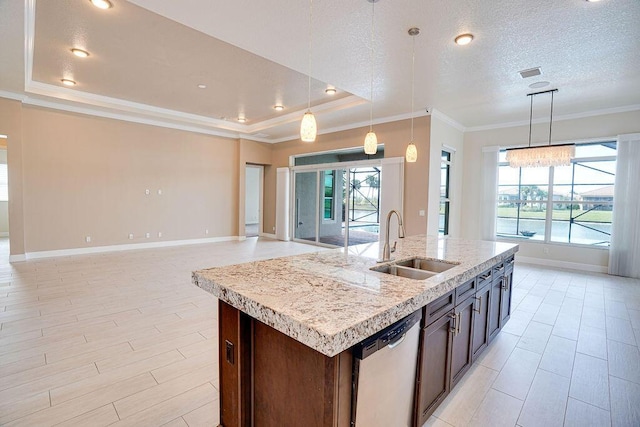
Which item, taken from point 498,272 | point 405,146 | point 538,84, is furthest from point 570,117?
point 498,272

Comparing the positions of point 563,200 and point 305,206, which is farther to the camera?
point 305,206

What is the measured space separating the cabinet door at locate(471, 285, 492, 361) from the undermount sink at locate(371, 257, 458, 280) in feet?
1.04

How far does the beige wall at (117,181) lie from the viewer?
5.73 m

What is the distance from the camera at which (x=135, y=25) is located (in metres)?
3.24

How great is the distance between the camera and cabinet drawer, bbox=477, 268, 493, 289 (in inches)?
88.9

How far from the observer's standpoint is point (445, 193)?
265 inches

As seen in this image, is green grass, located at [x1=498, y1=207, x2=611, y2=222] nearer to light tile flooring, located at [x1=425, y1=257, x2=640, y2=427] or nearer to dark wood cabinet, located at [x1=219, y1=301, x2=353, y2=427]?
light tile flooring, located at [x1=425, y1=257, x2=640, y2=427]

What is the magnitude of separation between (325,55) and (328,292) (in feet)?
9.88

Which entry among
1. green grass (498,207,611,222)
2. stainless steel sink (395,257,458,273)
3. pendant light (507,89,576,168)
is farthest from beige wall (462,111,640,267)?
stainless steel sink (395,257,458,273)

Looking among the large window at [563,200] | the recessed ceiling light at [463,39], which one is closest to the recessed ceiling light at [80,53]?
the recessed ceiling light at [463,39]

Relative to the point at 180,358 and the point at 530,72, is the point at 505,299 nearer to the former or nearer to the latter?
the point at 530,72

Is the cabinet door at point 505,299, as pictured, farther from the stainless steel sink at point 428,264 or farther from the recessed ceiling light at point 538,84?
the recessed ceiling light at point 538,84

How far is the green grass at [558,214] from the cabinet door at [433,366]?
19.4ft

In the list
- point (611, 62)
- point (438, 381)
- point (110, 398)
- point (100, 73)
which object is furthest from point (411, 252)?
point (100, 73)
